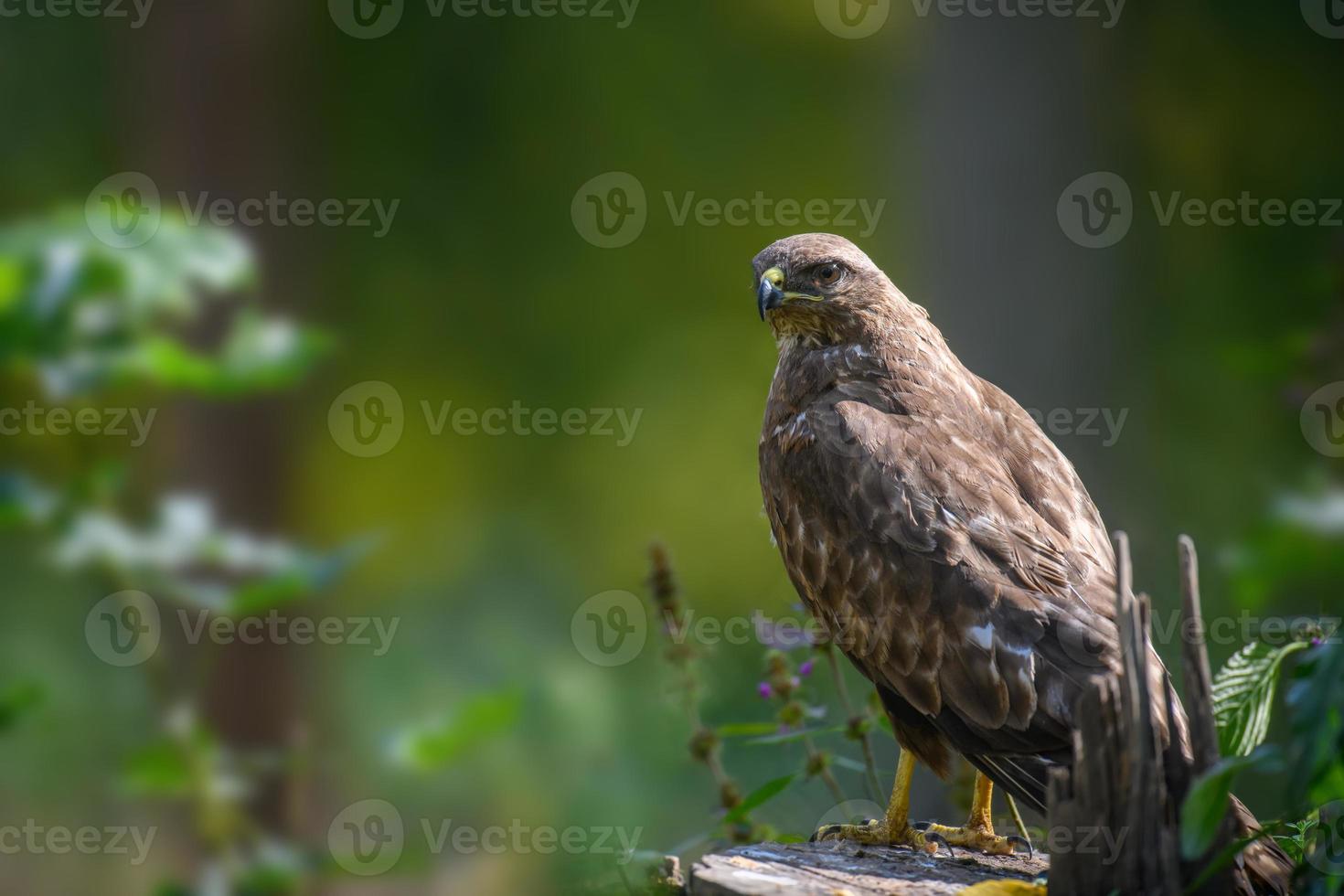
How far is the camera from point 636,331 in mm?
8828

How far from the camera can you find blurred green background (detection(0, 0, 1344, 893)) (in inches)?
184

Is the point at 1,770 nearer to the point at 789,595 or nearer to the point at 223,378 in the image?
the point at 223,378

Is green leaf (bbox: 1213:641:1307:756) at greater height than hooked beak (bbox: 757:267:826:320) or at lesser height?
lesser

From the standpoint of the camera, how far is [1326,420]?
4957 mm

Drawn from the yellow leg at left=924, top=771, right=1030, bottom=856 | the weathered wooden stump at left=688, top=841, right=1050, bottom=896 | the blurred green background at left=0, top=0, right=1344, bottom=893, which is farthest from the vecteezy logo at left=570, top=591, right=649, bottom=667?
the weathered wooden stump at left=688, top=841, right=1050, bottom=896

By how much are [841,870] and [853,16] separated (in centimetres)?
629

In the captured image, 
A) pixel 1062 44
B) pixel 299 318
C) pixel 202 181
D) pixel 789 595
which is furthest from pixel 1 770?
pixel 1062 44

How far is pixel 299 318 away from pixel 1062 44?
3.82 metres
